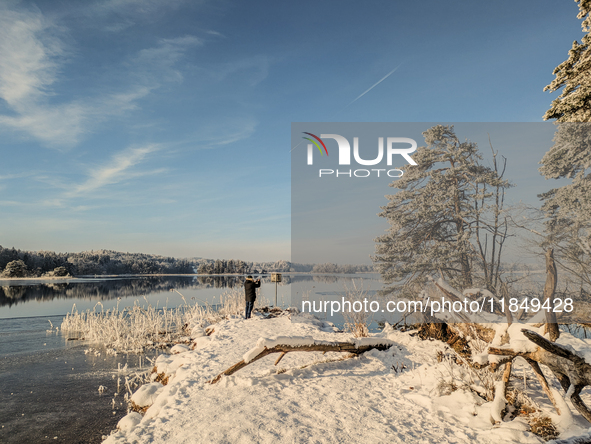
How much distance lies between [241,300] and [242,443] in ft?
35.4

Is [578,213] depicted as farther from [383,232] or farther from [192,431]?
[192,431]

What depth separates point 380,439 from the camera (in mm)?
2686

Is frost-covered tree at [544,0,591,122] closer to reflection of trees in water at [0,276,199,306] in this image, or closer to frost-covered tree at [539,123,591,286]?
frost-covered tree at [539,123,591,286]

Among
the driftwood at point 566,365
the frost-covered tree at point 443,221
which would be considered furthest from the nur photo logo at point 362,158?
the driftwood at point 566,365

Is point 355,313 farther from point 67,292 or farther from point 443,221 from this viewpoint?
point 67,292

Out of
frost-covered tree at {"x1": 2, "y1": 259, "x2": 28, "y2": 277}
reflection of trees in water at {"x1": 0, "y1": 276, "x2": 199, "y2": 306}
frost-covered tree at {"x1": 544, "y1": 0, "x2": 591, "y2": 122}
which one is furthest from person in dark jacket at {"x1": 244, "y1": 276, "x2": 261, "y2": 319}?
frost-covered tree at {"x1": 2, "y1": 259, "x2": 28, "y2": 277}

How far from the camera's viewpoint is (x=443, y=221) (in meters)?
8.10

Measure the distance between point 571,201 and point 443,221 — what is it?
8.29 ft

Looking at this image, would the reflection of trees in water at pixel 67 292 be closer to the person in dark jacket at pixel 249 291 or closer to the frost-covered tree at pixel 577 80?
the person in dark jacket at pixel 249 291

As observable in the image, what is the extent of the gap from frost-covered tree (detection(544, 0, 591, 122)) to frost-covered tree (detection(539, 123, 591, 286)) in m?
0.71

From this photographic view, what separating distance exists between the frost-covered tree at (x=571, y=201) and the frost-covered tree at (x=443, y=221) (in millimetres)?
930

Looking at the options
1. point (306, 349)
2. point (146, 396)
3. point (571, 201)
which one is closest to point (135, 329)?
point (146, 396)

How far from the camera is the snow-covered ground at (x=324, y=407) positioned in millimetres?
2723

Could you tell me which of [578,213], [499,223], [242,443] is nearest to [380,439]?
[242,443]
